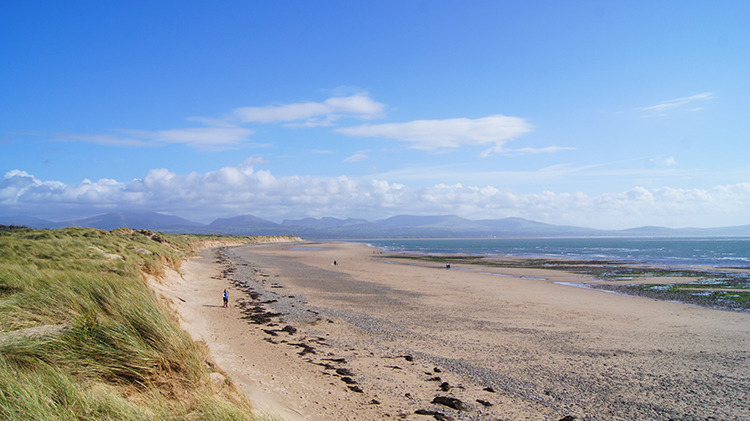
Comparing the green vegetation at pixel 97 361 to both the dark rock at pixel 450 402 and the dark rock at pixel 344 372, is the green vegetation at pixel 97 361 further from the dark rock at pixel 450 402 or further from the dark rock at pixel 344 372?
the dark rock at pixel 450 402

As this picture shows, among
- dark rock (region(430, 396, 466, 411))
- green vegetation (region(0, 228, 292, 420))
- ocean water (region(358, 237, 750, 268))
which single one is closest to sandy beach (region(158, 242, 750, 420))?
dark rock (region(430, 396, 466, 411))

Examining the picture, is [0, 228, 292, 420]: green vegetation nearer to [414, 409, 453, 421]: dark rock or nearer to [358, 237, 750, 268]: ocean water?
[414, 409, 453, 421]: dark rock

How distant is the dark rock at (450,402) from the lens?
23.3 feet

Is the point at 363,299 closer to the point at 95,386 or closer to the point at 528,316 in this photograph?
the point at 528,316

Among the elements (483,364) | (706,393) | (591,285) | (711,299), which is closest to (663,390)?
(706,393)

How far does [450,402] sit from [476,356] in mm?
3037

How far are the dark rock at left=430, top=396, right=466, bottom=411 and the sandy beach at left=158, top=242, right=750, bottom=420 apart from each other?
20 mm

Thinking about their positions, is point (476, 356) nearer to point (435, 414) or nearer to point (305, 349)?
point (435, 414)

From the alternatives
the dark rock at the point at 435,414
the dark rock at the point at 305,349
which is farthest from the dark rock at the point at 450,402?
the dark rock at the point at 305,349

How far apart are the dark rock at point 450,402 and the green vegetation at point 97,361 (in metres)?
3.70

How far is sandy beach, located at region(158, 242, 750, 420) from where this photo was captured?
7203mm

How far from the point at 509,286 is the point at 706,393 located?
16.8 metres

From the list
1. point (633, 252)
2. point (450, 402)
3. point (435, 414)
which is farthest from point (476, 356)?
point (633, 252)

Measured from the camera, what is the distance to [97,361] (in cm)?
518
